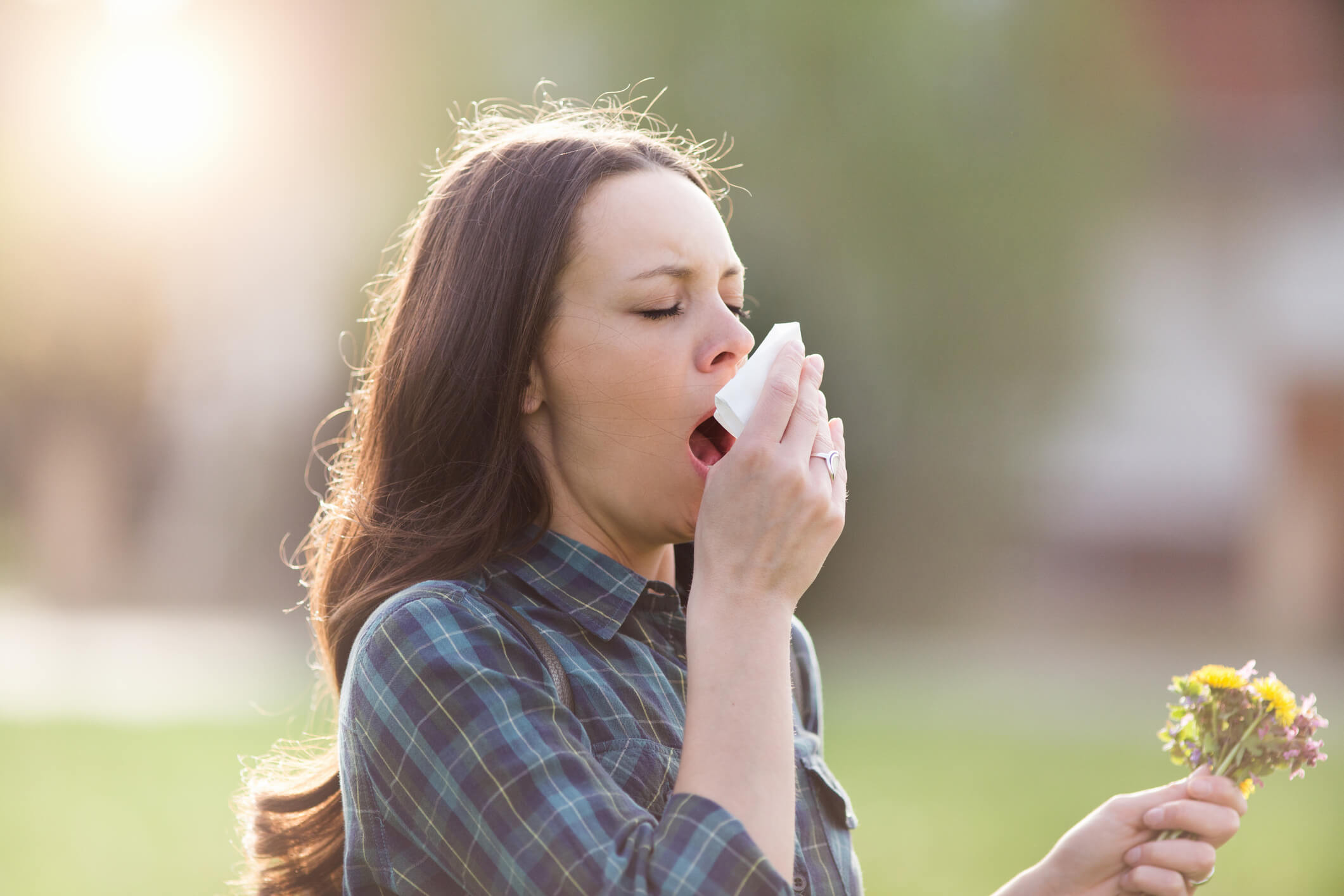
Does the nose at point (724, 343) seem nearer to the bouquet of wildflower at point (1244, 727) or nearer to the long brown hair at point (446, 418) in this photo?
the long brown hair at point (446, 418)

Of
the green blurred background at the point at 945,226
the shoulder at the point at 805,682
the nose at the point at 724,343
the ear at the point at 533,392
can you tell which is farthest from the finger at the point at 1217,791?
the green blurred background at the point at 945,226

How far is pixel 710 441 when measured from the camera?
88.0 inches

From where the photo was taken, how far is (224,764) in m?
9.78

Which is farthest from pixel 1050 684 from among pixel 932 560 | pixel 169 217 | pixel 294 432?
pixel 169 217

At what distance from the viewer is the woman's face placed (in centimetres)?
209

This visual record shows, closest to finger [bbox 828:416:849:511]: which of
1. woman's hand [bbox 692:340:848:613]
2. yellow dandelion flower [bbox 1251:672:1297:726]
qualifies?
woman's hand [bbox 692:340:848:613]

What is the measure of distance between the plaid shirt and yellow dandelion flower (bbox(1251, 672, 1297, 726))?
780 mm

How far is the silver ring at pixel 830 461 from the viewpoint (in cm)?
193

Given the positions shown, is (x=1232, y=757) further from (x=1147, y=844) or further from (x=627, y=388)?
(x=627, y=388)

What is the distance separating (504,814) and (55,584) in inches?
759

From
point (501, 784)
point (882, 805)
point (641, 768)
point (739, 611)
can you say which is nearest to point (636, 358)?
point (739, 611)

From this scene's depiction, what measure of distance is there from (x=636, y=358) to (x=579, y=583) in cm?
41

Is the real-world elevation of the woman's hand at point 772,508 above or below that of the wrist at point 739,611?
above

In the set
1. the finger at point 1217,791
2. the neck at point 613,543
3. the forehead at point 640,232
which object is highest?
the forehead at point 640,232
